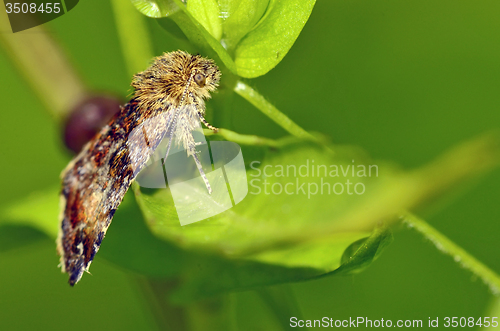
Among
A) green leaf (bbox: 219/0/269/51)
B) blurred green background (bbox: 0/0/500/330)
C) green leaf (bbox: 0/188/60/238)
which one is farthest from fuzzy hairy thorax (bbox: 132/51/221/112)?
blurred green background (bbox: 0/0/500/330)

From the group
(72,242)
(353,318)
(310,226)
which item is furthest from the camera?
(353,318)

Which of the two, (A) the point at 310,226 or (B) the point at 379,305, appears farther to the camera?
(B) the point at 379,305

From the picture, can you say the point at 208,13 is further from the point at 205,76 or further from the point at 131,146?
the point at 131,146

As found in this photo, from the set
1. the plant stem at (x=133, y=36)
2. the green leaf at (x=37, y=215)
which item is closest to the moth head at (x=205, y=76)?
the plant stem at (x=133, y=36)

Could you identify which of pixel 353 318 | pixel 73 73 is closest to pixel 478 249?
pixel 353 318

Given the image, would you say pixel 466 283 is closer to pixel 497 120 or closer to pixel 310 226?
pixel 497 120

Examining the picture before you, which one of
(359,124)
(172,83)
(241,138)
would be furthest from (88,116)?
(359,124)
